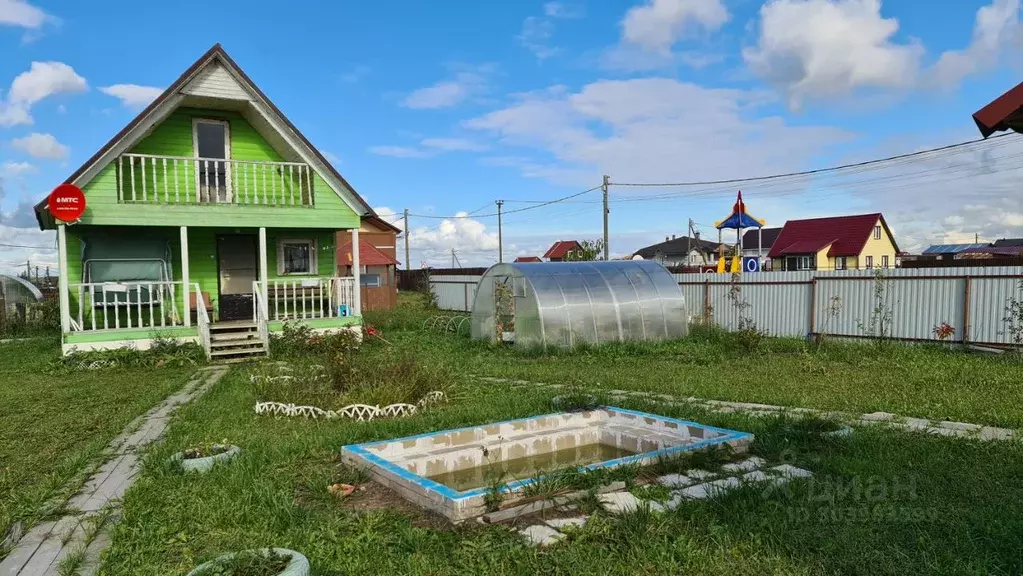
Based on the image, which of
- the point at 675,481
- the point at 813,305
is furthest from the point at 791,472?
the point at 813,305

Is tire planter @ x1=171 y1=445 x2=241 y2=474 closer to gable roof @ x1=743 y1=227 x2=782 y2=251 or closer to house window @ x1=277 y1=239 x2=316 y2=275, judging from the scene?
house window @ x1=277 y1=239 x2=316 y2=275

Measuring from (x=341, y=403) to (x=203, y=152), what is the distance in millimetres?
10168

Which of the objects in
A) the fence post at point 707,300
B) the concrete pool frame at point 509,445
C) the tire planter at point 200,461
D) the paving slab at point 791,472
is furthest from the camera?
the fence post at point 707,300

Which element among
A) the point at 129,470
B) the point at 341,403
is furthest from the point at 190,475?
the point at 341,403

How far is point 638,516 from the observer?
158 inches

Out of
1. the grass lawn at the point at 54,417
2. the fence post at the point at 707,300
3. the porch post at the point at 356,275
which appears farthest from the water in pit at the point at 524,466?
the fence post at the point at 707,300

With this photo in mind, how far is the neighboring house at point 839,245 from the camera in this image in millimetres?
42156

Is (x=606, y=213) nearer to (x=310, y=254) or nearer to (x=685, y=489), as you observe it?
(x=310, y=254)

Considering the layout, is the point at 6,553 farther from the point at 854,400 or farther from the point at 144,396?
the point at 854,400

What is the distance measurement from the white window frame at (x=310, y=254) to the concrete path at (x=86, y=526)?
9.74 meters

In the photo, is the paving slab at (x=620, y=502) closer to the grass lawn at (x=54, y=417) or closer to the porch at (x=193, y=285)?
the grass lawn at (x=54, y=417)

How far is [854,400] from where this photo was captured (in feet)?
26.6

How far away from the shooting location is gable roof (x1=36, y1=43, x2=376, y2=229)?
41.9ft

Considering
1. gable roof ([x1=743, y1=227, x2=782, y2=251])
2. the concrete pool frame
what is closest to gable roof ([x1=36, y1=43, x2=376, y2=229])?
the concrete pool frame
